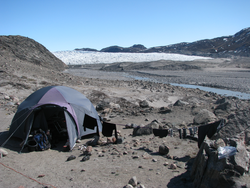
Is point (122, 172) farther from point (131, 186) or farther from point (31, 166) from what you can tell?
point (31, 166)

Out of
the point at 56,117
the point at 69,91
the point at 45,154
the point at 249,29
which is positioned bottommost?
the point at 45,154

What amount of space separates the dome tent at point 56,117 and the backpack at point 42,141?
Answer: 0.32 m

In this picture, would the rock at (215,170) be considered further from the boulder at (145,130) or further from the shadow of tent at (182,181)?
the boulder at (145,130)

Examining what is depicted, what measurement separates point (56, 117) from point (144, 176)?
4.74 metres

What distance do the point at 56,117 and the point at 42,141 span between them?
1752mm

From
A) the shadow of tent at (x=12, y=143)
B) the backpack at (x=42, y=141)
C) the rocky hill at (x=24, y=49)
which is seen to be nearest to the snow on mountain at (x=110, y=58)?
the rocky hill at (x=24, y=49)

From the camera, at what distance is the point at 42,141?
6027 mm

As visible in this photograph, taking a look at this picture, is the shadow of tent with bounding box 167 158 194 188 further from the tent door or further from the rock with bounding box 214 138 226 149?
the tent door

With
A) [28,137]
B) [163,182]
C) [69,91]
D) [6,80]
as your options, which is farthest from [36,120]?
[6,80]

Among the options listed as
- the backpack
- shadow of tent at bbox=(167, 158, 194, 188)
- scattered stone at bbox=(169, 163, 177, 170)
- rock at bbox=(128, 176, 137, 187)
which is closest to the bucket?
the backpack

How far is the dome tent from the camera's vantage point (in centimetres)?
647

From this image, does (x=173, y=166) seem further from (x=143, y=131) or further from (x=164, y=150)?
(x=143, y=131)

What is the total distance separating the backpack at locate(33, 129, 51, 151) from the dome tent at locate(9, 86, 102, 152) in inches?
12.8

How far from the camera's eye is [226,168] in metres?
3.14
